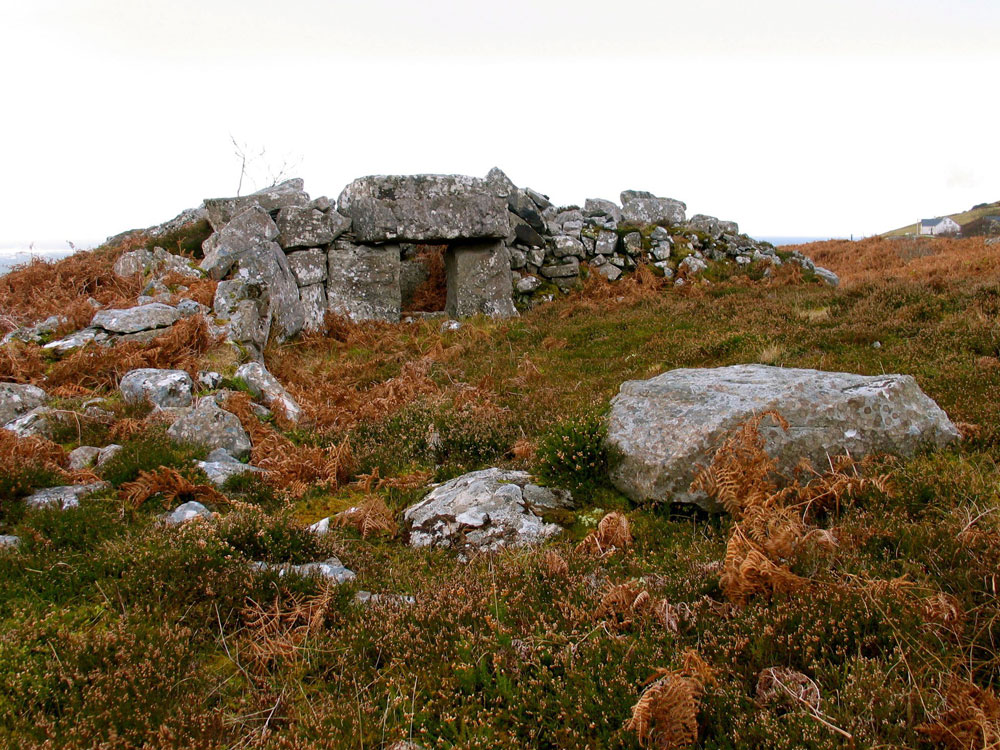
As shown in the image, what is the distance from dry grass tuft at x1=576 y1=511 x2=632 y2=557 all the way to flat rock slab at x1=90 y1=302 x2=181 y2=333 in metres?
7.79

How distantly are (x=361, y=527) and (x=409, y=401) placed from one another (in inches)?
131

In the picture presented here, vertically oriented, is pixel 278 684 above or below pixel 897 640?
below

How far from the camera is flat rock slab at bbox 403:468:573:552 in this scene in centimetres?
513

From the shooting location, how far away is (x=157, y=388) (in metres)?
8.03

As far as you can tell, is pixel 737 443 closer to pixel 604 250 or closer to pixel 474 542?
pixel 474 542

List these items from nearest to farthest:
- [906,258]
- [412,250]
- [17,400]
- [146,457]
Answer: [146,457] < [17,400] < [412,250] < [906,258]

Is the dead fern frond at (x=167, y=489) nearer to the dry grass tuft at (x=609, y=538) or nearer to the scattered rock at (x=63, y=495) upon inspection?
the scattered rock at (x=63, y=495)

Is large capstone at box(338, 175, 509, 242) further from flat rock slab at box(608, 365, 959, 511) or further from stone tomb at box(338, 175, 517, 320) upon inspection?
flat rock slab at box(608, 365, 959, 511)

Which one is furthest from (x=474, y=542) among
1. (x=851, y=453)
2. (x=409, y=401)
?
(x=409, y=401)

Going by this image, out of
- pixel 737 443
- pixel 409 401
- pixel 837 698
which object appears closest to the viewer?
pixel 837 698

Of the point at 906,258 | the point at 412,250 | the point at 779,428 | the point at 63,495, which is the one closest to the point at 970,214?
the point at 906,258

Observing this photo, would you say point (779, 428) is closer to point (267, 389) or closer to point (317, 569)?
point (317, 569)

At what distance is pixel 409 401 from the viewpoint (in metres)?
8.66

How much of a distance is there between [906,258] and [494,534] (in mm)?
21919
